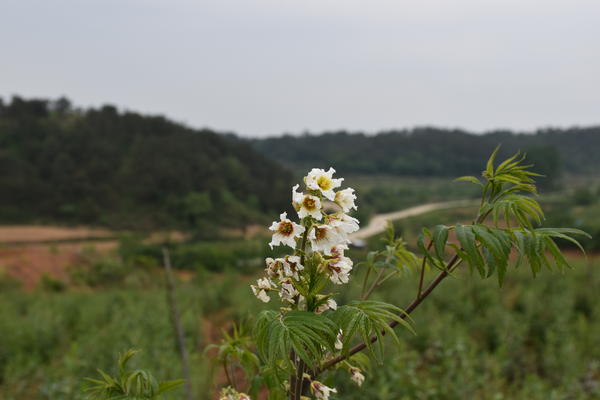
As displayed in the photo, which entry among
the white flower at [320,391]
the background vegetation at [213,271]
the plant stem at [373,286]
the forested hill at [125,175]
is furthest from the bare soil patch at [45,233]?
the white flower at [320,391]

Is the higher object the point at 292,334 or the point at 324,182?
the point at 324,182

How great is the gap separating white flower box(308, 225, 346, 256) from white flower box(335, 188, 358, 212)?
105 mm

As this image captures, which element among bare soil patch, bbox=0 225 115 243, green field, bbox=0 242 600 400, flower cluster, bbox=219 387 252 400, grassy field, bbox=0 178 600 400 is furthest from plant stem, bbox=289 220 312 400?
bare soil patch, bbox=0 225 115 243

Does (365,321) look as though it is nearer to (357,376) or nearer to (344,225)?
(344,225)

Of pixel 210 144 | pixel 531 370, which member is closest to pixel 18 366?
pixel 531 370

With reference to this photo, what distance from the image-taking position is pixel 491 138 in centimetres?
8406

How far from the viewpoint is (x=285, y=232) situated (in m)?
1.06

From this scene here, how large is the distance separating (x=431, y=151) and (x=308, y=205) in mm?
82662

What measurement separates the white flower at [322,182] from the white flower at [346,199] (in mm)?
40

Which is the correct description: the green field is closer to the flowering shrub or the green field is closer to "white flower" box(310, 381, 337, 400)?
"white flower" box(310, 381, 337, 400)

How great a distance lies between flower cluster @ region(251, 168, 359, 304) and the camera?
3.30ft

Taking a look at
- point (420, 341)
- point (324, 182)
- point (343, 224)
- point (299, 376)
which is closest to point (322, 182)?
point (324, 182)

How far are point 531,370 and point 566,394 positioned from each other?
4.14 feet

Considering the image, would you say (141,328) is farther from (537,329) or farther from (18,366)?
(537,329)
